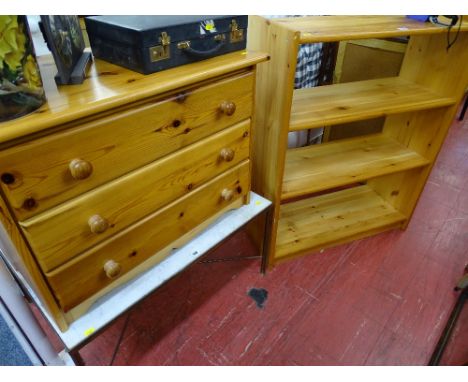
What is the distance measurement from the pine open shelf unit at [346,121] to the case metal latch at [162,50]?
0.38 metres

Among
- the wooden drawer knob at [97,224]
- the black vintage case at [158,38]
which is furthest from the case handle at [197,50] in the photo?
the wooden drawer knob at [97,224]

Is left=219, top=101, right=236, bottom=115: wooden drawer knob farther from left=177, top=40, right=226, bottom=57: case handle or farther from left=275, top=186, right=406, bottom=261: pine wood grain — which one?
left=275, top=186, right=406, bottom=261: pine wood grain

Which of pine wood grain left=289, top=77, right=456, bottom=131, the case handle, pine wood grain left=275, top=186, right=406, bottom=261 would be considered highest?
the case handle

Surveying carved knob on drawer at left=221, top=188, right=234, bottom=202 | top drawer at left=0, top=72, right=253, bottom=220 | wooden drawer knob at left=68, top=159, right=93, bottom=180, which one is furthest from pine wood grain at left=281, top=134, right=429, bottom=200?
wooden drawer knob at left=68, top=159, right=93, bottom=180

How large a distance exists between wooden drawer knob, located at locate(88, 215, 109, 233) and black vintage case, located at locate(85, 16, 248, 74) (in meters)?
0.39

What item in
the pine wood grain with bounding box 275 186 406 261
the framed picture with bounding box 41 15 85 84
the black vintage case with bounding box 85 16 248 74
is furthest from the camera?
the pine wood grain with bounding box 275 186 406 261

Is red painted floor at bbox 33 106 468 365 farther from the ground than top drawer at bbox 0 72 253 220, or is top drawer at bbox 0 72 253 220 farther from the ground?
top drawer at bbox 0 72 253 220

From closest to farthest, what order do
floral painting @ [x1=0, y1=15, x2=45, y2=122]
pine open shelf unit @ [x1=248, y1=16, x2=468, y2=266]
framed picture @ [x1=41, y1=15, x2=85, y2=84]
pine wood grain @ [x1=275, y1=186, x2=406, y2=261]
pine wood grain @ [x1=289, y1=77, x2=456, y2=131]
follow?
floral painting @ [x1=0, y1=15, x2=45, y2=122] < framed picture @ [x1=41, y1=15, x2=85, y2=84] < pine open shelf unit @ [x1=248, y1=16, x2=468, y2=266] < pine wood grain @ [x1=289, y1=77, x2=456, y2=131] < pine wood grain @ [x1=275, y1=186, x2=406, y2=261]

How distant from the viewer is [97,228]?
0.82 m

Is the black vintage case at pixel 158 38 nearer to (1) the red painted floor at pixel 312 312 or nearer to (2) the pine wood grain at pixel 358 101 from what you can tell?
(2) the pine wood grain at pixel 358 101

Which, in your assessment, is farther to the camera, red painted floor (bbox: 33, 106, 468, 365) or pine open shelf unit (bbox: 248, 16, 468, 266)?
red painted floor (bbox: 33, 106, 468, 365)

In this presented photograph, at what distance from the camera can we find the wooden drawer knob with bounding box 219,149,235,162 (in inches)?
42.6

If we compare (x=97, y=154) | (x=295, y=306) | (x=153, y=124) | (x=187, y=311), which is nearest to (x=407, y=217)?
(x=295, y=306)

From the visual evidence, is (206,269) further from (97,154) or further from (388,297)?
(97,154)
